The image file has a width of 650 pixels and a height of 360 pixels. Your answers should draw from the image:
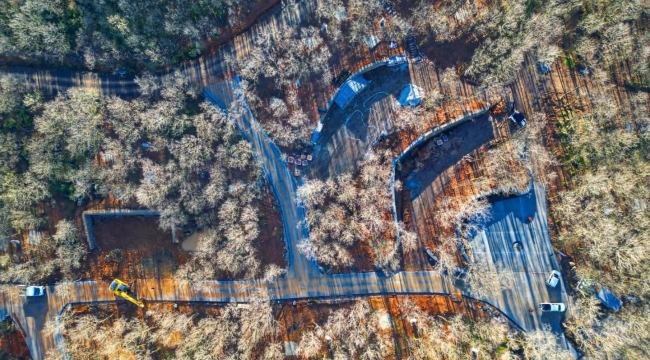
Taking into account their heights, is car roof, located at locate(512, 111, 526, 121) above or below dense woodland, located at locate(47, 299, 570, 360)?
above

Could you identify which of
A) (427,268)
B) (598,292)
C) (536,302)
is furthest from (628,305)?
(427,268)

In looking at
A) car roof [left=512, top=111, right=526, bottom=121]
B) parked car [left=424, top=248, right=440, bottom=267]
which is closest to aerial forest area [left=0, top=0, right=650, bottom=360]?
parked car [left=424, top=248, right=440, bottom=267]

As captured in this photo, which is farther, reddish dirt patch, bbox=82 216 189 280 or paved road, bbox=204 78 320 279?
reddish dirt patch, bbox=82 216 189 280

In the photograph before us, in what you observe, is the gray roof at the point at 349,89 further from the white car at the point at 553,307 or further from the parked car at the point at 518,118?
the white car at the point at 553,307

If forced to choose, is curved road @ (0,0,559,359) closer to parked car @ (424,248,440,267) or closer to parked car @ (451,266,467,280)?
parked car @ (451,266,467,280)

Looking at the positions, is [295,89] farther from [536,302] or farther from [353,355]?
[536,302]

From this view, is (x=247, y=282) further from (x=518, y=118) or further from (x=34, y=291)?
(x=518, y=118)
